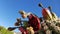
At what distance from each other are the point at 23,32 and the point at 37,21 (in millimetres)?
87

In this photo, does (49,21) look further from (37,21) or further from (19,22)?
(19,22)

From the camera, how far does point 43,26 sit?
0.98m

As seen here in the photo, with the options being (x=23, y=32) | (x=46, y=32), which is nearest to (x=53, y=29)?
(x=46, y=32)

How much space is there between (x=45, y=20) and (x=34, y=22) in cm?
6

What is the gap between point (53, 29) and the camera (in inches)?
37.1

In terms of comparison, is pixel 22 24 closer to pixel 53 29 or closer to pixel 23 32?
pixel 23 32

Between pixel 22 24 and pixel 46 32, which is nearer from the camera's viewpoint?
pixel 46 32

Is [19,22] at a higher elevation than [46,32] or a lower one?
higher

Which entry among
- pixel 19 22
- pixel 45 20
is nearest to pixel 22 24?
pixel 19 22

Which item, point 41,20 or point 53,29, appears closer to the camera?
point 53,29

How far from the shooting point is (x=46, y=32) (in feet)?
3.09

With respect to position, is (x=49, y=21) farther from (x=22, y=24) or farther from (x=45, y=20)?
(x=22, y=24)

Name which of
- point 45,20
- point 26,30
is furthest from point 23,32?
point 45,20

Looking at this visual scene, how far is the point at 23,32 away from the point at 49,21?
14cm
